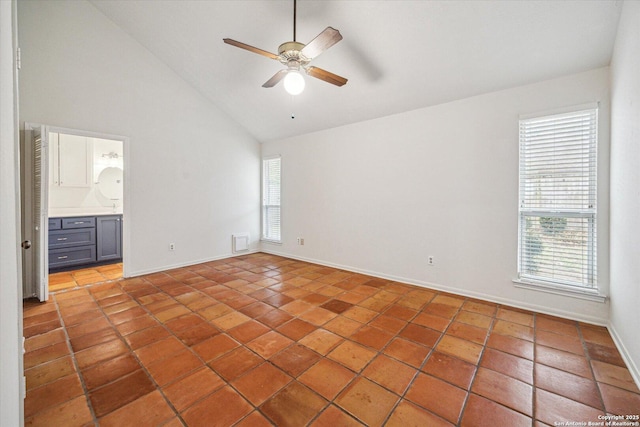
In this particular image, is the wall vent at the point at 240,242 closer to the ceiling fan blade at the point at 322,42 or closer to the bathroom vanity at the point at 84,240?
the bathroom vanity at the point at 84,240

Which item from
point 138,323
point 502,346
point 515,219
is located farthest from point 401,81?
point 138,323

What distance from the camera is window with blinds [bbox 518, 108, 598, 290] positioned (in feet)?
8.79

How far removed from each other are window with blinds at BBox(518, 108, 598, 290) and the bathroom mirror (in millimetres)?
7170

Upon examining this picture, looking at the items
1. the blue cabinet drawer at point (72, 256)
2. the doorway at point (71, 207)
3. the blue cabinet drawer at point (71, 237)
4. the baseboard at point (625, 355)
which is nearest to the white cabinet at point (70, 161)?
the doorway at point (71, 207)

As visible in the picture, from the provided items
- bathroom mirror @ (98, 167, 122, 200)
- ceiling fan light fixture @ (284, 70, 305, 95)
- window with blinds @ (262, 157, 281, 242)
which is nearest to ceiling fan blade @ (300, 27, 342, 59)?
ceiling fan light fixture @ (284, 70, 305, 95)

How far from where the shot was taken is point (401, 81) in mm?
3396

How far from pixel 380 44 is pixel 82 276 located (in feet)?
18.3

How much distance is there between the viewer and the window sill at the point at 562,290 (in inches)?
104

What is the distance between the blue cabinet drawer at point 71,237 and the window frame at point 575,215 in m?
6.71

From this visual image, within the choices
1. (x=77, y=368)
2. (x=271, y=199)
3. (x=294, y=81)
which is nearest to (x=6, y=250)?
(x=77, y=368)

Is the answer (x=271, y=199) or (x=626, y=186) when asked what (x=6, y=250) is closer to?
(x=626, y=186)

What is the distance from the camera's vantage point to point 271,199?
19.7ft

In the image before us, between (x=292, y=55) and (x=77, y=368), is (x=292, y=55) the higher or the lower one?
the higher one

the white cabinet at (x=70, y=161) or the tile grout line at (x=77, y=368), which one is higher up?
the white cabinet at (x=70, y=161)
